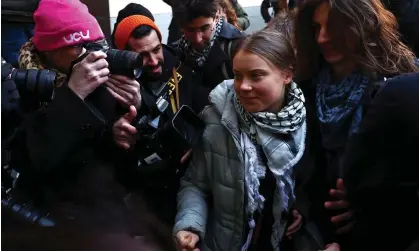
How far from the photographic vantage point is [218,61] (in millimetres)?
1609

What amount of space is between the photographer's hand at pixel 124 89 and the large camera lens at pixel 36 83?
0.63 ft

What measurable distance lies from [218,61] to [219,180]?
0.42m

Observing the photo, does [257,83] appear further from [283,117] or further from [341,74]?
[341,74]

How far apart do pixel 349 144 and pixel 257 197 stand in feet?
0.84

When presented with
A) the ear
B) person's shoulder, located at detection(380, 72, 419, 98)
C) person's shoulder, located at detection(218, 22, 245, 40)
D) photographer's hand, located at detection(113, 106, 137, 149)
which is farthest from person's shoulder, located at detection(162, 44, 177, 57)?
person's shoulder, located at detection(380, 72, 419, 98)

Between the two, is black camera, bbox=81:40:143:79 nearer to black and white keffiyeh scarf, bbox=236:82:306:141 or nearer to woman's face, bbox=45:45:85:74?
woman's face, bbox=45:45:85:74

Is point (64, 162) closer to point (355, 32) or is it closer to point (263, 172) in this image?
point (263, 172)

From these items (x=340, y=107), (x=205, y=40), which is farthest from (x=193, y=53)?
(x=340, y=107)

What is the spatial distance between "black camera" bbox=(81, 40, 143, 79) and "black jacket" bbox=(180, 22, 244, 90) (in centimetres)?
31

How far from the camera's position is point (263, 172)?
4.33 ft

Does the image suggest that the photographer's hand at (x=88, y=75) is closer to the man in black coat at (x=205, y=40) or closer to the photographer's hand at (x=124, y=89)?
the photographer's hand at (x=124, y=89)

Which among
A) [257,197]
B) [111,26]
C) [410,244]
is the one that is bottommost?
[257,197]

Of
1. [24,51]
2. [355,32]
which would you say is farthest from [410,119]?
[24,51]

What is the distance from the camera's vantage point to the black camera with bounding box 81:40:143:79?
1303mm
